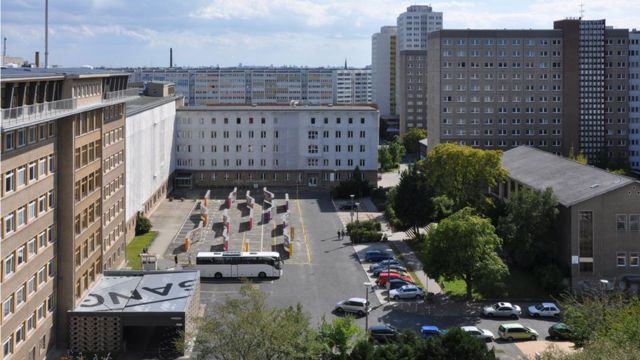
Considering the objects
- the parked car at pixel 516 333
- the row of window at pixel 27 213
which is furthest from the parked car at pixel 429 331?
the row of window at pixel 27 213

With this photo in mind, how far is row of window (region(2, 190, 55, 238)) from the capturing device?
27.2 m

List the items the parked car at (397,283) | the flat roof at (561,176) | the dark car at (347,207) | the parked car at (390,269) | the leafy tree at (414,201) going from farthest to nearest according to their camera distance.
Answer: the dark car at (347,207) → the leafy tree at (414,201) → the parked car at (390,269) → the flat roof at (561,176) → the parked car at (397,283)

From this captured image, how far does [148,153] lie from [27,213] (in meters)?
32.3

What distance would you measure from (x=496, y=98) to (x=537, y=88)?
460 cm

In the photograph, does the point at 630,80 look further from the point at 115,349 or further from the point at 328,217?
the point at 115,349

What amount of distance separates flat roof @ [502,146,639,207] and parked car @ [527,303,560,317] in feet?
21.5

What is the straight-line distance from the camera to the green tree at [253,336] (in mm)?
25531

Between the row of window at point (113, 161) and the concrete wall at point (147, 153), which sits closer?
the row of window at point (113, 161)

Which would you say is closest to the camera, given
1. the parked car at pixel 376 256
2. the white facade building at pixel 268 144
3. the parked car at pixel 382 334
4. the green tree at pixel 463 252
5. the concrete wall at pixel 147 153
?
the parked car at pixel 382 334

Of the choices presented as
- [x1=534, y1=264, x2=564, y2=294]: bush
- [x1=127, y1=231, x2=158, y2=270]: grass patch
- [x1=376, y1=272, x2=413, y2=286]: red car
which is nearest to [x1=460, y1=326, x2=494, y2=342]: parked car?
[x1=534, y1=264, x2=564, y2=294]: bush

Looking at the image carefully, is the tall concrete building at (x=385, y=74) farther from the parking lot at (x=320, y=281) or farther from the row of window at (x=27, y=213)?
the row of window at (x=27, y=213)

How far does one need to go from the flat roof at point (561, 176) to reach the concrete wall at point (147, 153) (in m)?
27.7

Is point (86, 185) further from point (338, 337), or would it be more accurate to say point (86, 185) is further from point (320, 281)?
point (320, 281)

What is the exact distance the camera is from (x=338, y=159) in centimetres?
7738
